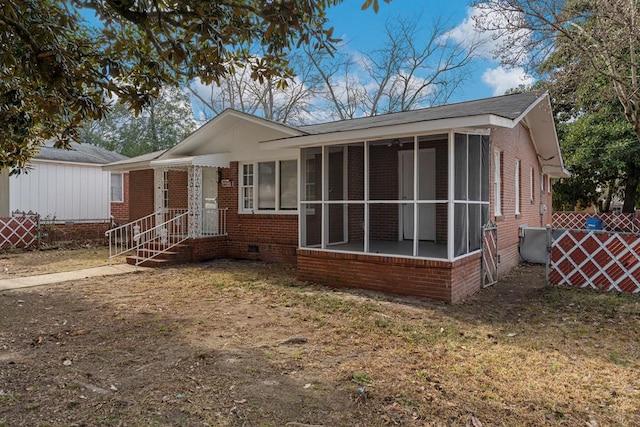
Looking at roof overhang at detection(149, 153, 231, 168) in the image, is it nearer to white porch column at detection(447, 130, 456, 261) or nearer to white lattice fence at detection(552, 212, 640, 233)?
white porch column at detection(447, 130, 456, 261)

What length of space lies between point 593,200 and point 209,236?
81.7ft

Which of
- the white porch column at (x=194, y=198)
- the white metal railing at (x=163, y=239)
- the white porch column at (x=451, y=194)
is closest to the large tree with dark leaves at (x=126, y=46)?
the white porch column at (x=451, y=194)

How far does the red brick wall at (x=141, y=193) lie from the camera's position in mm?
15012

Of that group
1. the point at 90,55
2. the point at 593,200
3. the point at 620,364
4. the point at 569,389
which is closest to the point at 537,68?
the point at 620,364

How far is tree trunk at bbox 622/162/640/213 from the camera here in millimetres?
21328

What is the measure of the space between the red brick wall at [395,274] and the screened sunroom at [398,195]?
0.19 meters

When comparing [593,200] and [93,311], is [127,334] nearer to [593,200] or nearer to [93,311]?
[93,311]

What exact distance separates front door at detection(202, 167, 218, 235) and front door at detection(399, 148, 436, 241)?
5.63 meters

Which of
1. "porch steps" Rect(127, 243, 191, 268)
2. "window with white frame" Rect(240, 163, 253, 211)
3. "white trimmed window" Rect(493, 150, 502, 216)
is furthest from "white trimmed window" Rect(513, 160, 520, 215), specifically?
"porch steps" Rect(127, 243, 191, 268)

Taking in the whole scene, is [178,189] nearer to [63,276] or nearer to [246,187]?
[246,187]

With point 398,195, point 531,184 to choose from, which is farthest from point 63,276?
point 531,184

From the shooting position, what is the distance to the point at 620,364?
4.55 m

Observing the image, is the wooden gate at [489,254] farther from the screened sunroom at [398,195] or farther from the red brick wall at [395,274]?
the red brick wall at [395,274]

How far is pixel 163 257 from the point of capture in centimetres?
1130
